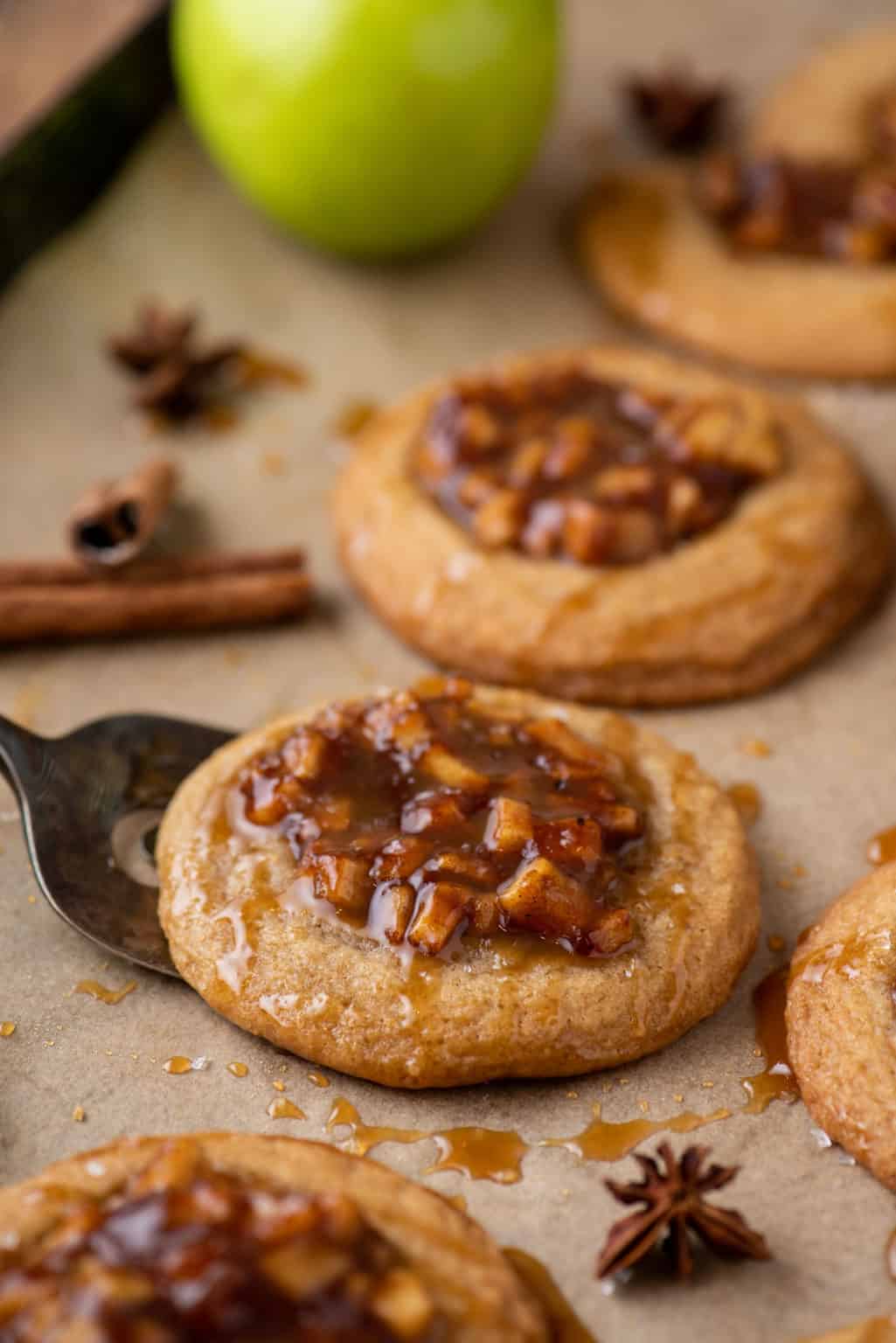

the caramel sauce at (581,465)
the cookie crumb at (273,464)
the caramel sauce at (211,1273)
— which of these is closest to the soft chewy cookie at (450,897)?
the caramel sauce at (211,1273)

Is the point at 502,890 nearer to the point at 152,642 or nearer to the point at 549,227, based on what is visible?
the point at 152,642

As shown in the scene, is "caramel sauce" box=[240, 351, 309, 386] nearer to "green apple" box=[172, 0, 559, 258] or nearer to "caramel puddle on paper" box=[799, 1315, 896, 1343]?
"green apple" box=[172, 0, 559, 258]

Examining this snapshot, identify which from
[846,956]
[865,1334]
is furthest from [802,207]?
[865,1334]

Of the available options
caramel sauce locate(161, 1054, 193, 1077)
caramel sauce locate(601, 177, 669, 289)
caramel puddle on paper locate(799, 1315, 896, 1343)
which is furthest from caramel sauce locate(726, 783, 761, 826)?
caramel sauce locate(601, 177, 669, 289)

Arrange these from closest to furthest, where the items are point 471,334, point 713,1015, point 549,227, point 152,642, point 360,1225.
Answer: point 360,1225 < point 713,1015 < point 152,642 < point 471,334 < point 549,227

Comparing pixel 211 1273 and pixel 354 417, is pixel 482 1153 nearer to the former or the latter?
pixel 211 1273

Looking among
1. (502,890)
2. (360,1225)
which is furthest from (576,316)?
(360,1225)
